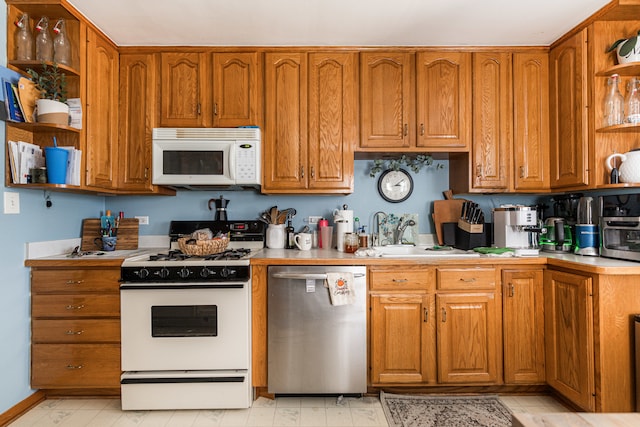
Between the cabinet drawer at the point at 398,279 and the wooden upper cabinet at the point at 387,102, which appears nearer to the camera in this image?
the cabinet drawer at the point at 398,279

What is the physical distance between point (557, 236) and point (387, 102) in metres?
1.56

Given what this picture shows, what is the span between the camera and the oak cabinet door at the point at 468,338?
90.8 inches

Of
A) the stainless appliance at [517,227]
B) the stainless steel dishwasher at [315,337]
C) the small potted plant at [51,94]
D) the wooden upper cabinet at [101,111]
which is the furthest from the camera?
the stainless appliance at [517,227]

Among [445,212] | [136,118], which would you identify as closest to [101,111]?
[136,118]

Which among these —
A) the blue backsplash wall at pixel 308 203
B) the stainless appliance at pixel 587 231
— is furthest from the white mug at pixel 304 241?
the stainless appliance at pixel 587 231

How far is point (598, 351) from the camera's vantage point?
197 cm

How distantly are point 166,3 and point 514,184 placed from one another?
2.62 metres

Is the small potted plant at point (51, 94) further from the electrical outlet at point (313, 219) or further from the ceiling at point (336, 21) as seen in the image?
the electrical outlet at point (313, 219)

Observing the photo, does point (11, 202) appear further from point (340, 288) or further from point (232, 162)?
point (340, 288)

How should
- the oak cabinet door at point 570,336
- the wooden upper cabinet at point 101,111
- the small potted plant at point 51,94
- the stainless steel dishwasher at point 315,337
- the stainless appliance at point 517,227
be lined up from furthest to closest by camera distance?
the stainless appliance at point 517,227 → the wooden upper cabinet at point 101,111 → the stainless steel dishwasher at point 315,337 → the small potted plant at point 51,94 → the oak cabinet door at point 570,336

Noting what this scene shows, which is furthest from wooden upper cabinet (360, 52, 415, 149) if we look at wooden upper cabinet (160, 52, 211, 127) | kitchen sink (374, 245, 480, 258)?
wooden upper cabinet (160, 52, 211, 127)

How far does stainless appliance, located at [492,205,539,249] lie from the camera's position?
Result: 8.19ft

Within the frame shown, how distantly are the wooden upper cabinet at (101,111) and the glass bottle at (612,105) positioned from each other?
3.30 m

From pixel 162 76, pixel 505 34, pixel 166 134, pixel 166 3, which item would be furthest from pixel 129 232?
pixel 505 34
